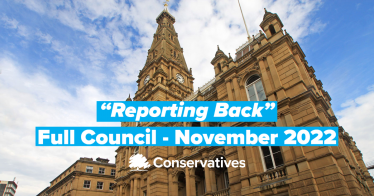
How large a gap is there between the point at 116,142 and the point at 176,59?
32.3 meters

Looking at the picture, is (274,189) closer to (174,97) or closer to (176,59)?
(174,97)

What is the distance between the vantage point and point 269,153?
16500 millimetres

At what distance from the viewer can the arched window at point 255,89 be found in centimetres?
1898

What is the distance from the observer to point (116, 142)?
18.0 metres

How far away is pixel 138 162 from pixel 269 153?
19.2 m

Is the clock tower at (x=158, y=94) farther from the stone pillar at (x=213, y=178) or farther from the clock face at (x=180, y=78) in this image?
the stone pillar at (x=213, y=178)

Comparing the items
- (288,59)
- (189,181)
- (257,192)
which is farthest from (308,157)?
(189,181)

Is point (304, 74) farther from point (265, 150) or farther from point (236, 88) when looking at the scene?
point (265, 150)

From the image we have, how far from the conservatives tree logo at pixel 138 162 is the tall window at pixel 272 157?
53.3ft

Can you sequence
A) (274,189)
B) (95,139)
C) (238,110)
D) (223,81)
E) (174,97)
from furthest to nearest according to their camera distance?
1. (174,97)
2. (223,81)
3. (238,110)
4. (95,139)
5. (274,189)

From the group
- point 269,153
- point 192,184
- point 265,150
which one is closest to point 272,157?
point 269,153

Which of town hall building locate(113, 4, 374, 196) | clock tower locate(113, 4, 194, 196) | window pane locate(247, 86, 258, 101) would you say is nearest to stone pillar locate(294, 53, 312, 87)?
town hall building locate(113, 4, 374, 196)

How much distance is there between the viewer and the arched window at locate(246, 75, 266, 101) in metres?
19.0

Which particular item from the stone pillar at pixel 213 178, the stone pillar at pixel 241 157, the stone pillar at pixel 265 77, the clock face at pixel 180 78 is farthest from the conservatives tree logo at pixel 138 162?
the stone pillar at pixel 265 77
